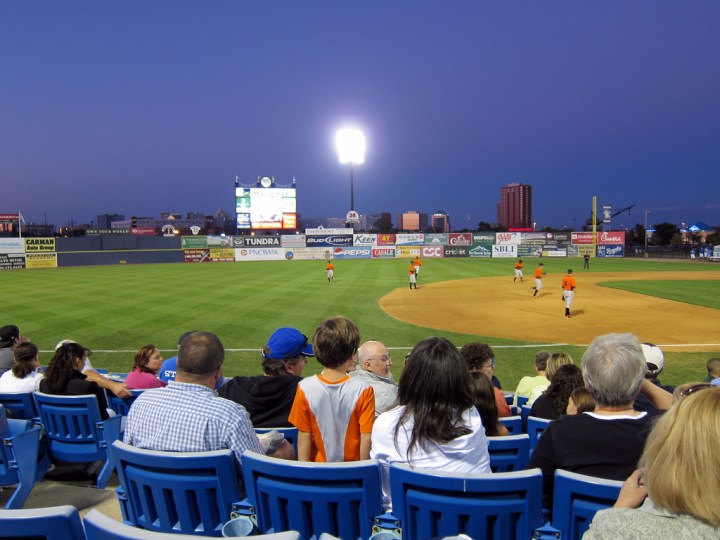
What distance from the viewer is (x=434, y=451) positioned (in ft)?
9.68

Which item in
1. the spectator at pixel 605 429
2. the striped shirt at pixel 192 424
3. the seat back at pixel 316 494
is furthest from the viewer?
the striped shirt at pixel 192 424

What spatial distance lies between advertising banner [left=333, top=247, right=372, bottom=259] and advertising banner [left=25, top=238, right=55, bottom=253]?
31.3 meters

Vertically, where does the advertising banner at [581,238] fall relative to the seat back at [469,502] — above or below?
above

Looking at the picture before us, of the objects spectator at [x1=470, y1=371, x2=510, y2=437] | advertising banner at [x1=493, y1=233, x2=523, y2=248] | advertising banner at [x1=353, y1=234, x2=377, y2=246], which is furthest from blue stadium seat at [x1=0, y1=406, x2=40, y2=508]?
advertising banner at [x1=493, y1=233, x2=523, y2=248]

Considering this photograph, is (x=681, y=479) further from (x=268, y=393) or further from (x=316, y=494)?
(x=268, y=393)

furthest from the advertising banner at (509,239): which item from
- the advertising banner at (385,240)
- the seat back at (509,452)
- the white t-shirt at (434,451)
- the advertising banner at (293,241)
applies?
the white t-shirt at (434,451)

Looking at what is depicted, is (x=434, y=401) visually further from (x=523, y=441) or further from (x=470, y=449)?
(x=523, y=441)

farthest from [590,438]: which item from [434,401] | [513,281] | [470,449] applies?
[513,281]

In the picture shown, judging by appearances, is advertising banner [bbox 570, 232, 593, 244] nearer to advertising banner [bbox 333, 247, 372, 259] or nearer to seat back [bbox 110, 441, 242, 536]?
advertising banner [bbox 333, 247, 372, 259]

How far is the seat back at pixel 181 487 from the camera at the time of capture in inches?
110

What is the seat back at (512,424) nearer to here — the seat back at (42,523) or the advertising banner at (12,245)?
the seat back at (42,523)

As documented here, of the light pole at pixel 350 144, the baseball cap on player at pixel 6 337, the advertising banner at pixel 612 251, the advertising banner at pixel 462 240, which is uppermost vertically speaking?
the light pole at pixel 350 144

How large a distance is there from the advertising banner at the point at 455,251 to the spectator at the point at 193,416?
61.3 m

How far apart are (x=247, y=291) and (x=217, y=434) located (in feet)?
77.9
